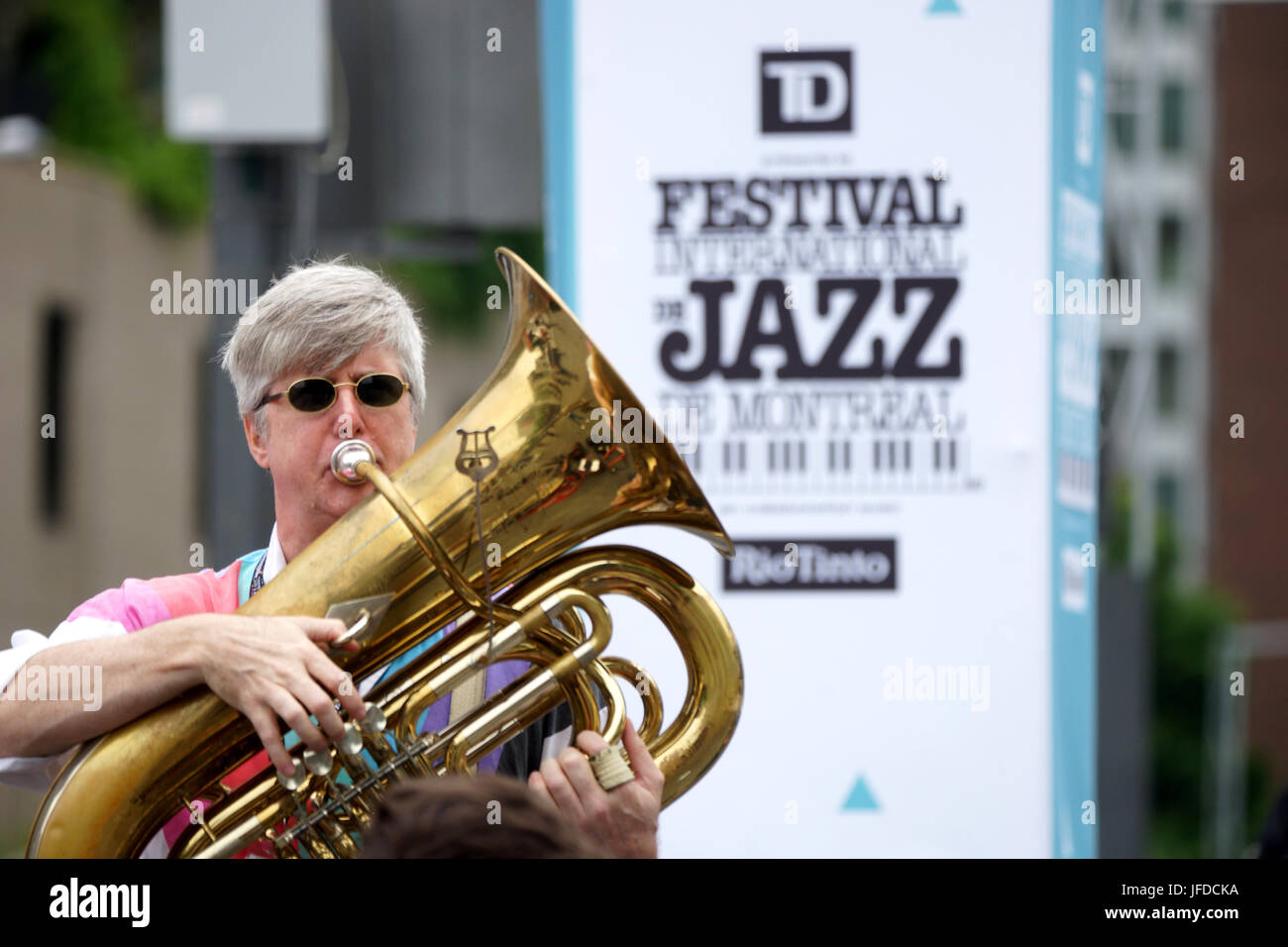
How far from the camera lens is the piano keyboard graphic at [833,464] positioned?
14.0ft

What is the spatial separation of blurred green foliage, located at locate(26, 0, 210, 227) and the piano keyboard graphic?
1508 centimetres

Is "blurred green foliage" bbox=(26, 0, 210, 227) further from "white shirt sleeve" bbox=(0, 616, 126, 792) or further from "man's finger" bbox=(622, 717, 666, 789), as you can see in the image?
"man's finger" bbox=(622, 717, 666, 789)

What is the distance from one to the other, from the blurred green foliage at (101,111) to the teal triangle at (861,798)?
15.4 meters

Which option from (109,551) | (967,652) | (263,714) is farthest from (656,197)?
(109,551)

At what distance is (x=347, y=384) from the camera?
2912 millimetres

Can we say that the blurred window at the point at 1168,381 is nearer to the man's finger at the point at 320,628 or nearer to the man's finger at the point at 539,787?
the man's finger at the point at 539,787

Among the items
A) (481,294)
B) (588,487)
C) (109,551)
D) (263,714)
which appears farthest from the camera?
(481,294)

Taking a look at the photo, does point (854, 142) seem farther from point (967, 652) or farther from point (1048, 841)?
point (1048, 841)

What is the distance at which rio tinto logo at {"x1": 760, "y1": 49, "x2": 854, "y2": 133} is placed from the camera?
14.1ft

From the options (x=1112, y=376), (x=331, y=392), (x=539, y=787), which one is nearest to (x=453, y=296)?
(x=1112, y=376)

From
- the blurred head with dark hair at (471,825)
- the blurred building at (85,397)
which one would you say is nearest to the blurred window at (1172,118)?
the blurred building at (85,397)
